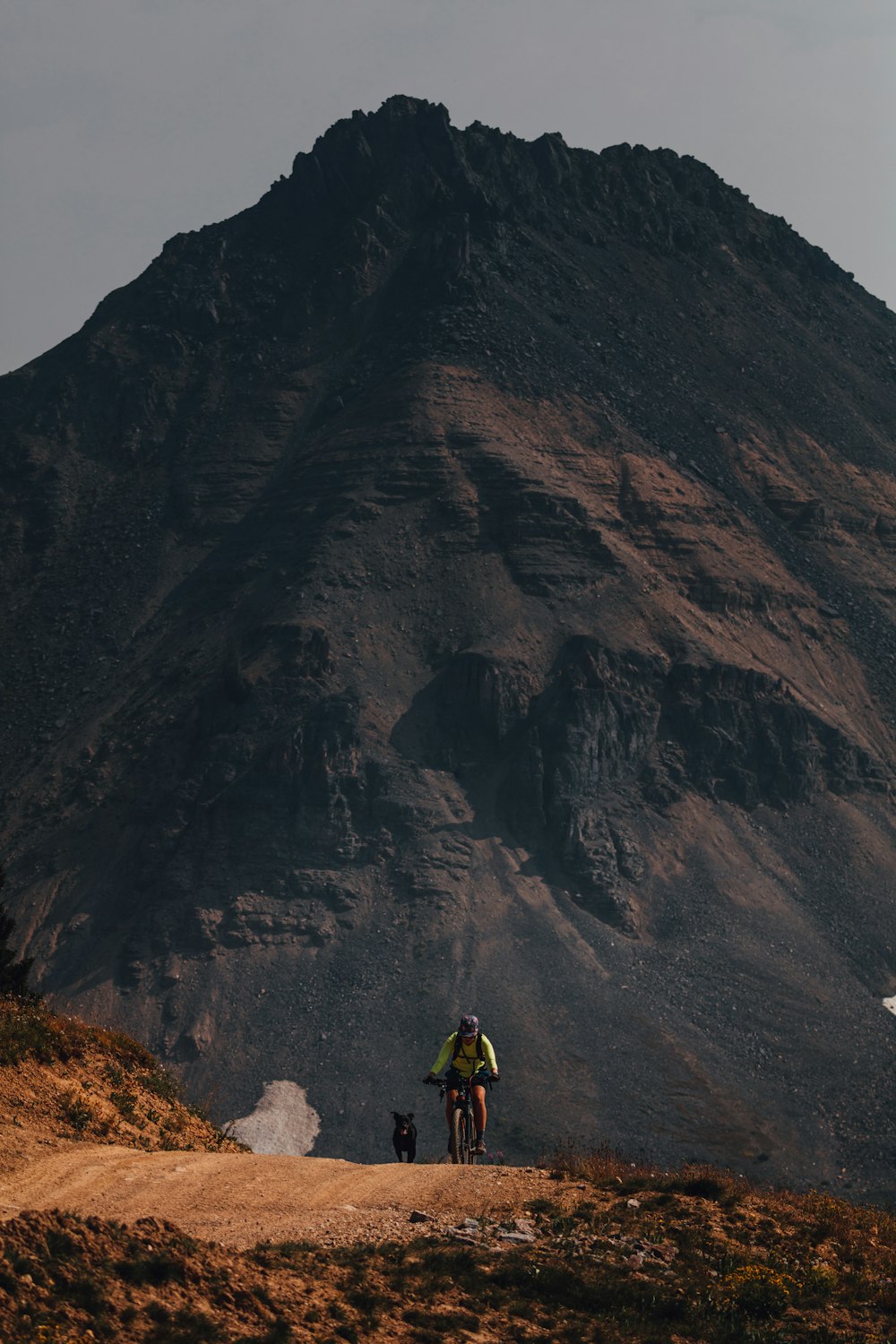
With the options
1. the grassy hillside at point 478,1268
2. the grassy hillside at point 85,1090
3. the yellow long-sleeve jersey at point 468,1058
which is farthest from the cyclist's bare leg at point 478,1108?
the grassy hillside at point 85,1090

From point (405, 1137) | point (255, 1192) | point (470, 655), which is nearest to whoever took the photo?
point (255, 1192)

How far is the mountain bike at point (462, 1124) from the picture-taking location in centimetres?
2425

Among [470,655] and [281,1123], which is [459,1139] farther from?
[470,655]

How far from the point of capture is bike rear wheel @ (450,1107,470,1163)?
24609 millimetres

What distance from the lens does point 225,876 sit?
4503 inches

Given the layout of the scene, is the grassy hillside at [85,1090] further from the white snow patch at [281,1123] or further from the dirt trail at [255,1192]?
the white snow patch at [281,1123]

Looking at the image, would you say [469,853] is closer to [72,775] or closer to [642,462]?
[72,775]

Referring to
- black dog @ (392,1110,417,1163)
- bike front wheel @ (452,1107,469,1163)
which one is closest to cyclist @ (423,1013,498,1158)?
bike front wheel @ (452,1107,469,1163)

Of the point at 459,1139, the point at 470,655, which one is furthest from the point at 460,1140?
the point at 470,655

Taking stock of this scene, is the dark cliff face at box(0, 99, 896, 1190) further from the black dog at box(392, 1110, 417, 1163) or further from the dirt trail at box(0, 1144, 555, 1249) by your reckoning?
the dirt trail at box(0, 1144, 555, 1249)

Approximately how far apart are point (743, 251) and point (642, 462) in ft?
174

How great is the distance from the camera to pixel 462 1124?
24.9 meters

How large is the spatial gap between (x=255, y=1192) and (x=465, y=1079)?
4.23 meters

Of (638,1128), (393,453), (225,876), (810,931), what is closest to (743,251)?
(393,453)
